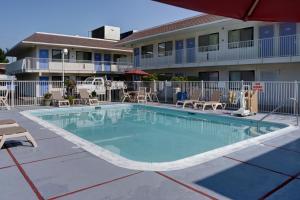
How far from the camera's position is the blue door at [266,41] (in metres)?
16.3

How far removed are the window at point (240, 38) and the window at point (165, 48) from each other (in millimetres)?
6015

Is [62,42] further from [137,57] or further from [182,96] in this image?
[182,96]

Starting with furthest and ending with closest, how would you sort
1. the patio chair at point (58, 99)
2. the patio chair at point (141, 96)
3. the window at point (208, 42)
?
the window at point (208, 42)
the patio chair at point (141, 96)
the patio chair at point (58, 99)

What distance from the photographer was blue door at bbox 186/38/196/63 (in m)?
21.1

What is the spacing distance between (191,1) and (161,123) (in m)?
10.3

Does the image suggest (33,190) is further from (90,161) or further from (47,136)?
(47,136)

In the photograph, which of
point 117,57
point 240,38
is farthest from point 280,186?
point 117,57

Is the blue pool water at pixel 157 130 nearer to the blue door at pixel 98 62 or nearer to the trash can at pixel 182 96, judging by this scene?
the trash can at pixel 182 96

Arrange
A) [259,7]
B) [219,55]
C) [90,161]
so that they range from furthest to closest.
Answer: [219,55], [90,161], [259,7]

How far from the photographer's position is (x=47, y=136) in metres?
7.80

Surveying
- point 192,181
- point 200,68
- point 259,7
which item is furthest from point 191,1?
point 200,68

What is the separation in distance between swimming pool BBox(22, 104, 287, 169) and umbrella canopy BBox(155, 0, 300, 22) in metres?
3.27

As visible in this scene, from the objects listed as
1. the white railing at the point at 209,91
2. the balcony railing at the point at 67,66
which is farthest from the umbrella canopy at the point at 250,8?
the balcony railing at the point at 67,66

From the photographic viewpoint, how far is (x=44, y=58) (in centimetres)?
2678
